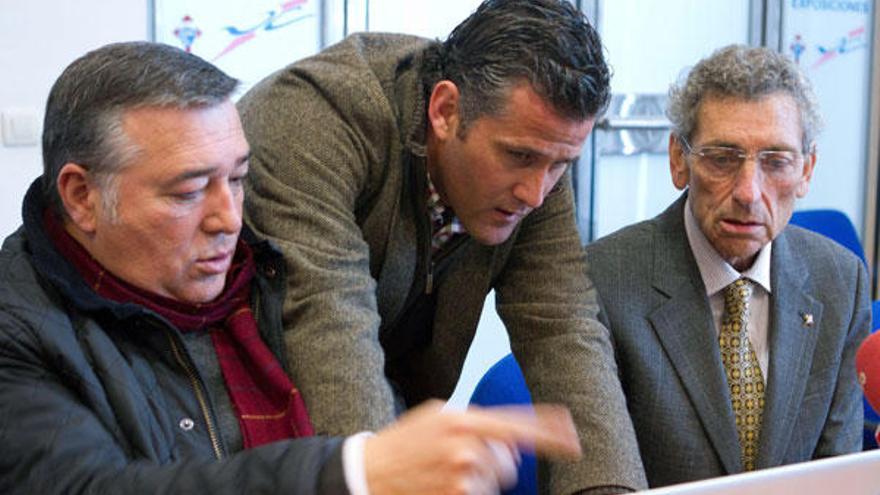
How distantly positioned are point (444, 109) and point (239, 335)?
41 centimetres

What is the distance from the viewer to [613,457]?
158cm

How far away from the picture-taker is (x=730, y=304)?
6.41 ft

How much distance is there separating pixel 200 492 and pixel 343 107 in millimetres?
609

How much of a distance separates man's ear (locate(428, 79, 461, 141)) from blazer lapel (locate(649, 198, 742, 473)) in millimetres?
503

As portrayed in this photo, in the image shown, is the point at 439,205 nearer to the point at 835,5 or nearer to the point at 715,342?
the point at 715,342

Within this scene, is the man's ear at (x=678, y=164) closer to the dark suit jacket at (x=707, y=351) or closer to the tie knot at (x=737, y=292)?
the dark suit jacket at (x=707, y=351)

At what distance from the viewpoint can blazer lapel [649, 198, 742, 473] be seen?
6.09 ft

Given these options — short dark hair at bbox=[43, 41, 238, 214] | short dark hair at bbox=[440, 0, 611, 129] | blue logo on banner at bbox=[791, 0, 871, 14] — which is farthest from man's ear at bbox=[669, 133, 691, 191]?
blue logo on banner at bbox=[791, 0, 871, 14]

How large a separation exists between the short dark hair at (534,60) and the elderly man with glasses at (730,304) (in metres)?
0.39

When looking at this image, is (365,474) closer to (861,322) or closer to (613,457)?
(613,457)

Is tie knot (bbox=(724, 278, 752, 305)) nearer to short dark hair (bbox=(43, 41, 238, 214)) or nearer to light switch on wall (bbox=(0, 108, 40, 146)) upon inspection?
short dark hair (bbox=(43, 41, 238, 214))

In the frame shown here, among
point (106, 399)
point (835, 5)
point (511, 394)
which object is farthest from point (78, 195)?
point (835, 5)

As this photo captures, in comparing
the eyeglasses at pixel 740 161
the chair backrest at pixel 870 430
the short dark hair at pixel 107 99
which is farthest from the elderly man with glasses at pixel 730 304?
the short dark hair at pixel 107 99

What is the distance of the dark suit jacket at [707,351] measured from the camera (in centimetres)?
186
